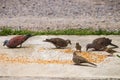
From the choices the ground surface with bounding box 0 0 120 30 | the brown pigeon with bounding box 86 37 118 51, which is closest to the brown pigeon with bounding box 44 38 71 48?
the brown pigeon with bounding box 86 37 118 51

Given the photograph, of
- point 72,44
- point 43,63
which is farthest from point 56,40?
point 43,63

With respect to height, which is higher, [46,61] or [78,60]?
[78,60]

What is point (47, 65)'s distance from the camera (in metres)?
7.88

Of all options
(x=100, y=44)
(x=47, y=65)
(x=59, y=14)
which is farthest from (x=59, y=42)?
(x=59, y=14)

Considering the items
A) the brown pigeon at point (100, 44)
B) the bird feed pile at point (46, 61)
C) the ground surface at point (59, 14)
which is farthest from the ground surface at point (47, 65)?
the ground surface at point (59, 14)

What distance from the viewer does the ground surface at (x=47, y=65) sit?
7.28 metres

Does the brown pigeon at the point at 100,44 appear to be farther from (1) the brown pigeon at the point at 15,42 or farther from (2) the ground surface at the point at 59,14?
(2) the ground surface at the point at 59,14

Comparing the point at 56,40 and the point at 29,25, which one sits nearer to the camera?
the point at 56,40

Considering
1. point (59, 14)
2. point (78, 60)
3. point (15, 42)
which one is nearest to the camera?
point (78, 60)

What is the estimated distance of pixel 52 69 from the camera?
7.63 m

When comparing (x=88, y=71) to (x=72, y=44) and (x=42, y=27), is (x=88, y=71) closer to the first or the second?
(x=72, y=44)

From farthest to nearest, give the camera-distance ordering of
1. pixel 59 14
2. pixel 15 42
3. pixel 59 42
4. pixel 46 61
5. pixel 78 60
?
pixel 59 14 < pixel 15 42 < pixel 59 42 < pixel 46 61 < pixel 78 60

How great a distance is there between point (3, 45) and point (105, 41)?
6.02 feet

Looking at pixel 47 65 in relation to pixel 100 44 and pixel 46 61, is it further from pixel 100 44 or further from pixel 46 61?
pixel 100 44
